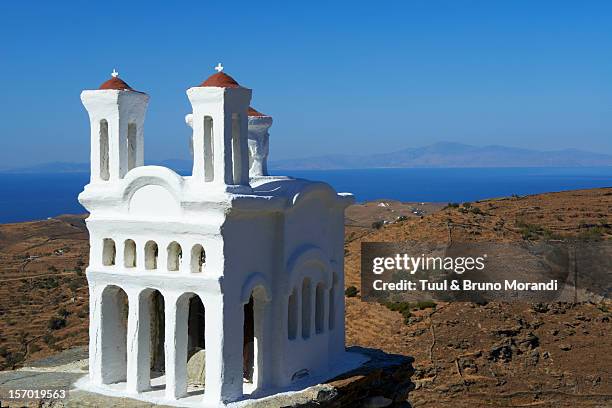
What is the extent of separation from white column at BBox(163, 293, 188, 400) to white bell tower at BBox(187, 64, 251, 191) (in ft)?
6.10

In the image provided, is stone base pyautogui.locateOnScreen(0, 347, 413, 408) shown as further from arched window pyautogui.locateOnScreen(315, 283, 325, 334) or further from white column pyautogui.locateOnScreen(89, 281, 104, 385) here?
arched window pyautogui.locateOnScreen(315, 283, 325, 334)

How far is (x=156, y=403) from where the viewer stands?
40.4 ft

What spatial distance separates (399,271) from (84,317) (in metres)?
11.9

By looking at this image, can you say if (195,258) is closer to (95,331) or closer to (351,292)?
(95,331)

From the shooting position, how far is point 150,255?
12914mm

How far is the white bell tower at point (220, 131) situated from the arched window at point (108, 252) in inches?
78.4

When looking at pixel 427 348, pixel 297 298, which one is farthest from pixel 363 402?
pixel 427 348

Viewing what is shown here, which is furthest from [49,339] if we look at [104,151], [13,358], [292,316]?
[292,316]

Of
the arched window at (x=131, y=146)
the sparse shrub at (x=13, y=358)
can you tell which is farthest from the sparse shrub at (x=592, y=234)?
the arched window at (x=131, y=146)

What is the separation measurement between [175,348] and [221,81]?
154 inches

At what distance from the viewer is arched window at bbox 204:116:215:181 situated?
1227cm

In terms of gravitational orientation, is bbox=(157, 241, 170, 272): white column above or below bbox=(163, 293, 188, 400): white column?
above

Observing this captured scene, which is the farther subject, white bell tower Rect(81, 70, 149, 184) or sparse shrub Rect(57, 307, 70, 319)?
sparse shrub Rect(57, 307, 70, 319)

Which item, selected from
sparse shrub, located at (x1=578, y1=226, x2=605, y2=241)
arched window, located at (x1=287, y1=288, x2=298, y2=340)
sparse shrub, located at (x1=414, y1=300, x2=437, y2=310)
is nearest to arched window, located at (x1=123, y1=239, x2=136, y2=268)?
arched window, located at (x1=287, y1=288, x2=298, y2=340)
